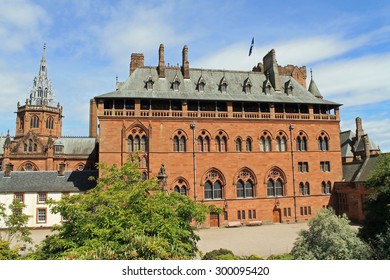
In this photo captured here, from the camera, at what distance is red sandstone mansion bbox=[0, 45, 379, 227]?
32.7m

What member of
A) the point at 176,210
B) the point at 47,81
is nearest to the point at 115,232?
the point at 176,210

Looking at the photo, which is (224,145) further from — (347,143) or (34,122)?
(34,122)

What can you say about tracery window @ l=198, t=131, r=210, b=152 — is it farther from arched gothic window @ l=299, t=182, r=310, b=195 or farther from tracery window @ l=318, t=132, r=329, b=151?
tracery window @ l=318, t=132, r=329, b=151

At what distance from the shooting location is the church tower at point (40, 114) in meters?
60.7

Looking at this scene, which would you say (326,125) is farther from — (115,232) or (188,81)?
(115,232)

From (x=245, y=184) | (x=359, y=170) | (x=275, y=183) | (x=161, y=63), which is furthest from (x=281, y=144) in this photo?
(x=161, y=63)

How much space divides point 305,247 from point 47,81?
7091cm

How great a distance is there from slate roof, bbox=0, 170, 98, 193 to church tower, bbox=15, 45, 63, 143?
2239 centimetres

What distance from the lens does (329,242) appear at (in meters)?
14.7

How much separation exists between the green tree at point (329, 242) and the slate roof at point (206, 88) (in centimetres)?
2148

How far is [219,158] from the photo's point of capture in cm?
3409

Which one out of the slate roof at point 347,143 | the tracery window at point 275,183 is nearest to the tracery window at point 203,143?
the tracery window at point 275,183

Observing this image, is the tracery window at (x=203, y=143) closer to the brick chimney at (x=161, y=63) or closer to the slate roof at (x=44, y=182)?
the brick chimney at (x=161, y=63)

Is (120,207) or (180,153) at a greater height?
(180,153)
